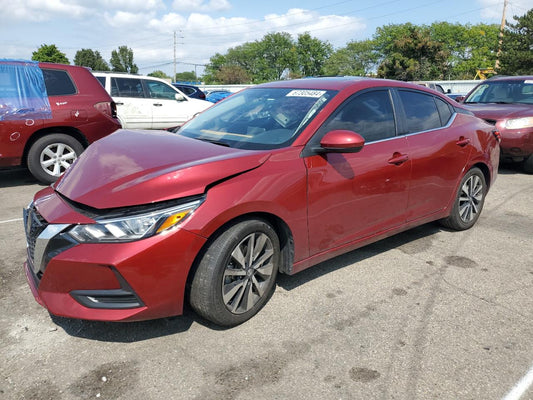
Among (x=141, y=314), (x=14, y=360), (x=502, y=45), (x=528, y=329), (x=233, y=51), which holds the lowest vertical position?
(x=528, y=329)

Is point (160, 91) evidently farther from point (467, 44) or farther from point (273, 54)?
point (273, 54)

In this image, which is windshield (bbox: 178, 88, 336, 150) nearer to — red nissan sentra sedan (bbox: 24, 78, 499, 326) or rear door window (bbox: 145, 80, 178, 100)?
red nissan sentra sedan (bbox: 24, 78, 499, 326)

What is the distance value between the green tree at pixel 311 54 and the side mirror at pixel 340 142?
331ft

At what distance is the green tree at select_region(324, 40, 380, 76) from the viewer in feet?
289

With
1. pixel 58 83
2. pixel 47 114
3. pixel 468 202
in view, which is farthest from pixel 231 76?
pixel 468 202

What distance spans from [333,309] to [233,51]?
11435 cm

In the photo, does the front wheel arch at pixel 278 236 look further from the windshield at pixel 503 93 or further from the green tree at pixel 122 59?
the green tree at pixel 122 59

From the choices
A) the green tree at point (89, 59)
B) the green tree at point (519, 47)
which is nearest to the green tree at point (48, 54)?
the green tree at point (89, 59)

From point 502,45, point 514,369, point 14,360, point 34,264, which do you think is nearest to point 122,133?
point 34,264

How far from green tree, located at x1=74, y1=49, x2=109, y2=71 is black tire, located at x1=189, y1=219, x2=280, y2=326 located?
8883 cm

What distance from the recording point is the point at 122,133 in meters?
3.47

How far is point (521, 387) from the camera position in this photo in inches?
89.8

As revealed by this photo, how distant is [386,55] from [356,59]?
7033 mm

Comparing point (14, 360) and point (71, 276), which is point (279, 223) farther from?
point (14, 360)
